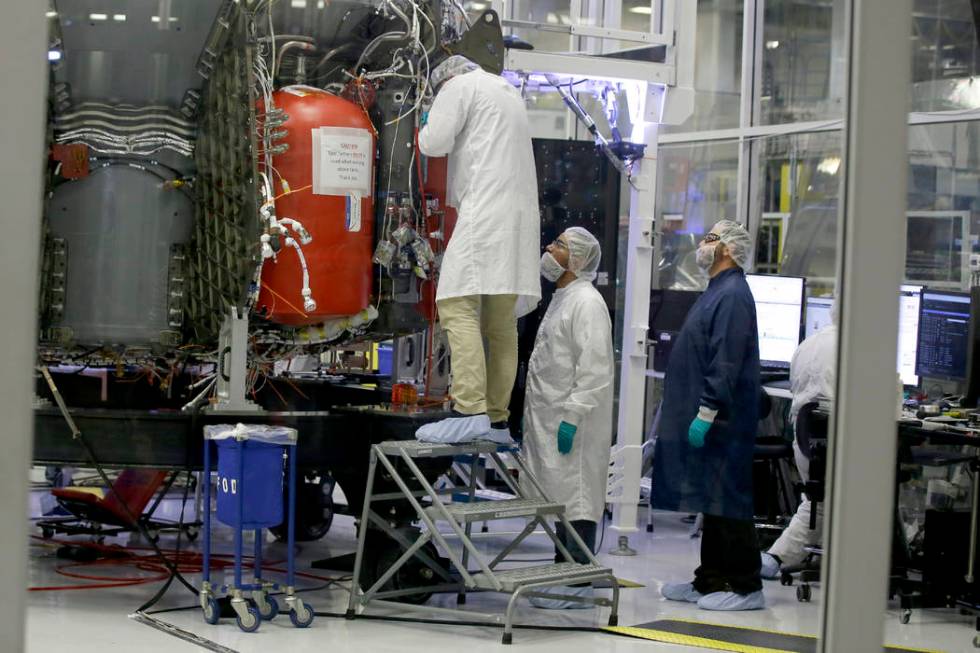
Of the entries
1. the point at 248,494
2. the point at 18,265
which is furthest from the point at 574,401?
the point at 18,265

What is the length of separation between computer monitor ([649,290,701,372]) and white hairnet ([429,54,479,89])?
3.06 metres

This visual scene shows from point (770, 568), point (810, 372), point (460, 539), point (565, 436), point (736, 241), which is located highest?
point (736, 241)

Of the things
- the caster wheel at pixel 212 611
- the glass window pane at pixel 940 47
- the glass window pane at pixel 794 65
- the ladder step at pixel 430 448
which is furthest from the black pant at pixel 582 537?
the glass window pane at pixel 794 65

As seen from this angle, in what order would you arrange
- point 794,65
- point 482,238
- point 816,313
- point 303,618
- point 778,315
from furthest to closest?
point 794,65 < point 778,315 < point 816,313 < point 482,238 < point 303,618

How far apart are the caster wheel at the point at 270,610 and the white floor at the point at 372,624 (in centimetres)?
4

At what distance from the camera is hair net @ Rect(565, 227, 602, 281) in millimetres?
5820

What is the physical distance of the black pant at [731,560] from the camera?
5.70 metres

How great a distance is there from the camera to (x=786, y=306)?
306 inches

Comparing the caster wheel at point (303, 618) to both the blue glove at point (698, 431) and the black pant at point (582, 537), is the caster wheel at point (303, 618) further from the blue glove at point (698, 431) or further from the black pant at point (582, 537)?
the blue glove at point (698, 431)

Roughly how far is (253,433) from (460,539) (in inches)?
37.7

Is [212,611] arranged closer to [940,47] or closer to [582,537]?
[582,537]

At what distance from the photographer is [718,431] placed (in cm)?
569

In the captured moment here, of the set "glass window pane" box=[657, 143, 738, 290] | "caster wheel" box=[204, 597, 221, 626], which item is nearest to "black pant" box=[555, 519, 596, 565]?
"caster wheel" box=[204, 597, 221, 626]

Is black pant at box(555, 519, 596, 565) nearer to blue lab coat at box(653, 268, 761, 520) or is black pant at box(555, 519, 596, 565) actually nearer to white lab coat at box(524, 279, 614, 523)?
white lab coat at box(524, 279, 614, 523)
